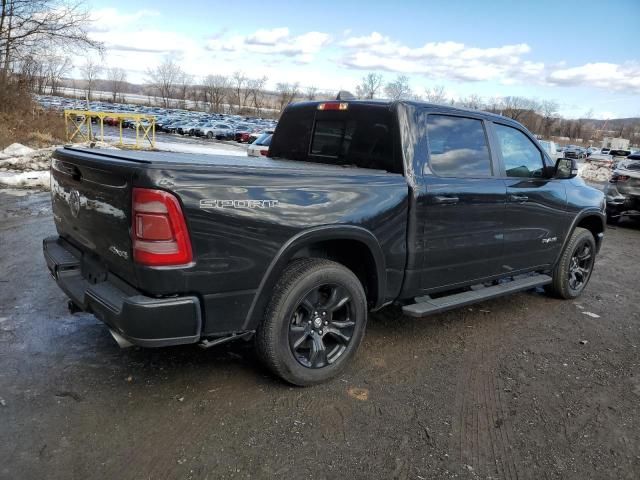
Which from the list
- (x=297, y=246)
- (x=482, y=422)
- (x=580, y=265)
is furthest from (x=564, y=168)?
(x=297, y=246)

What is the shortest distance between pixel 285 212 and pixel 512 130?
2.82m

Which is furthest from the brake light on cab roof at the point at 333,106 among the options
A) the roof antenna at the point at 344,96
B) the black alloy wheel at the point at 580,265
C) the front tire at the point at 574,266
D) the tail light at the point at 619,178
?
the tail light at the point at 619,178

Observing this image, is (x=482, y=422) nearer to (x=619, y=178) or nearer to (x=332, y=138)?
(x=332, y=138)

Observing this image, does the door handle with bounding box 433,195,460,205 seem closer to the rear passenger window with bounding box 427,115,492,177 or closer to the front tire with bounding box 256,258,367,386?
the rear passenger window with bounding box 427,115,492,177

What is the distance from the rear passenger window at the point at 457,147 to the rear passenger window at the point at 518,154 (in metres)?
0.30

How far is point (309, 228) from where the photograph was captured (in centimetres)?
322

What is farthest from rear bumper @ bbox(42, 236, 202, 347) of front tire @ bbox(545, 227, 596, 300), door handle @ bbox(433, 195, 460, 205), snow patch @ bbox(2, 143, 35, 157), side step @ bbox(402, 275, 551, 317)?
snow patch @ bbox(2, 143, 35, 157)

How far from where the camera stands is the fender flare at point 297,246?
310 cm

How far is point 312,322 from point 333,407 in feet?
1.83

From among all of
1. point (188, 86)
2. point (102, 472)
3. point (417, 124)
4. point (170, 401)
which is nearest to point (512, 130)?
point (417, 124)

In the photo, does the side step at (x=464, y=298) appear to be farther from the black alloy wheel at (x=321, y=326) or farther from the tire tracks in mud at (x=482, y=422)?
the black alloy wheel at (x=321, y=326)

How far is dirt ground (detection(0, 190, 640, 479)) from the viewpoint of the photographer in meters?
2.74

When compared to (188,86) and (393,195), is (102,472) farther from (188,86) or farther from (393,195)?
(188,86)

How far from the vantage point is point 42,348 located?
385 cm
